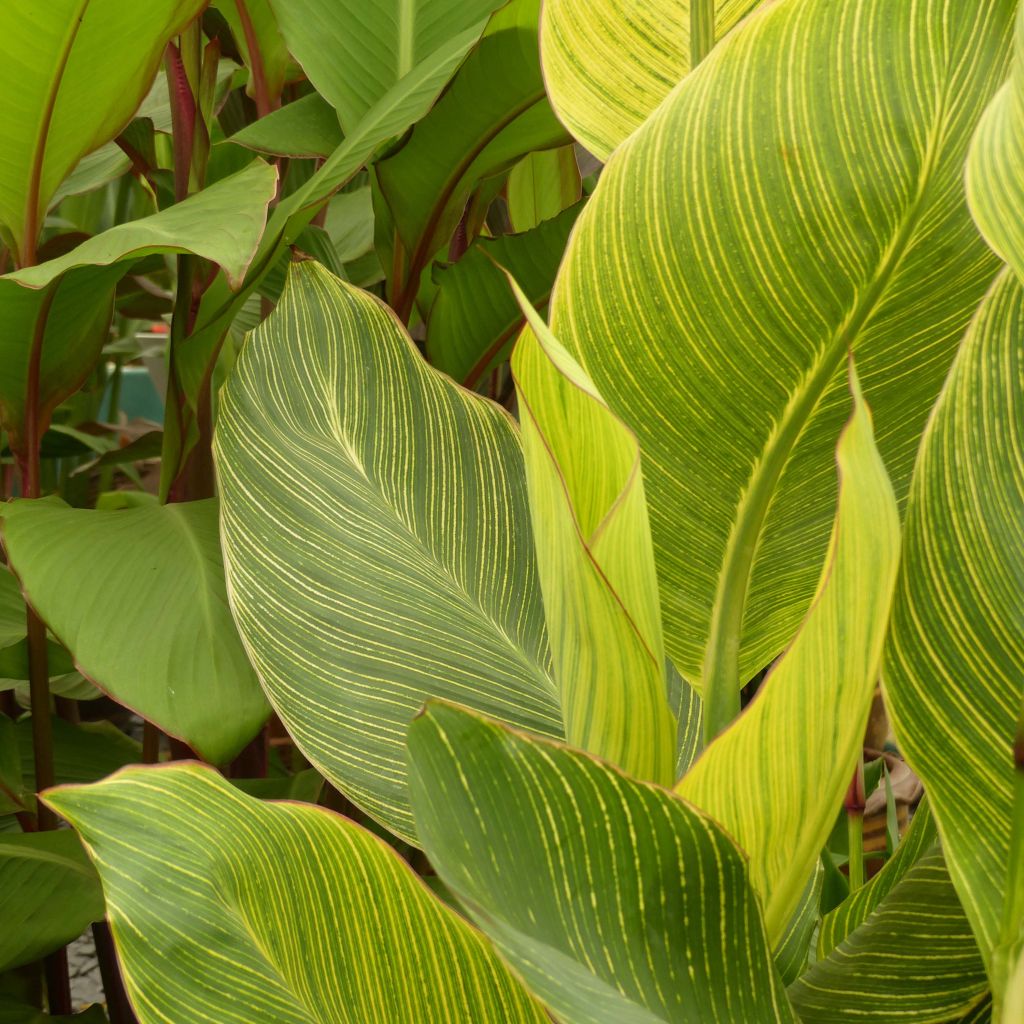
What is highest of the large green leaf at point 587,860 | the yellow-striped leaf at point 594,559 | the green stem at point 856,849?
the yellow-striped leaf at point 594,559

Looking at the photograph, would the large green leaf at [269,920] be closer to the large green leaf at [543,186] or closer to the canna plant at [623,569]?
the canna plant at [623,569]

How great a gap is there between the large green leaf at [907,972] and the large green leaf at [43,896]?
0.56 metres

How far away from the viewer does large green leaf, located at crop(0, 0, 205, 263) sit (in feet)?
1.88

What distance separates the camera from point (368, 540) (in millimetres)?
519

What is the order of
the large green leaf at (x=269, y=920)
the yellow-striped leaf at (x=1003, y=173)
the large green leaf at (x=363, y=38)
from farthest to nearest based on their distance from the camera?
the large green leaf at (x=363, y=38) < the large green leaf at (x=269, y=920) < the yellow-striped leaf at (x=1003, y=173)

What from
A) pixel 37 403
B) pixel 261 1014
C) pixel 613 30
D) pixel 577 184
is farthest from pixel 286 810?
pixel 577 184

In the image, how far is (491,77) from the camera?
700 mm

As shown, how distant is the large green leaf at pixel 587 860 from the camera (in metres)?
0.27

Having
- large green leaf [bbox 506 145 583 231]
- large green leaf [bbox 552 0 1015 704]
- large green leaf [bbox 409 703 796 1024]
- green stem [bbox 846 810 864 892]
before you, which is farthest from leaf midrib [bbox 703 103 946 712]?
large green leaf [bbox 506 145 583 231]

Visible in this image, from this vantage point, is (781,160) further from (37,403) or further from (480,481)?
(37,403)

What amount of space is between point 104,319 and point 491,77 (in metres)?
0.32

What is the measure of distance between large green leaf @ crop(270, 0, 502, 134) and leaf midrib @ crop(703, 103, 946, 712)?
0.47m

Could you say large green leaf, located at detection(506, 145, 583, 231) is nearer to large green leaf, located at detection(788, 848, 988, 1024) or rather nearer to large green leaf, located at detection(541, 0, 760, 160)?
large green leaf, located at detection(541, 0, 760, 160)

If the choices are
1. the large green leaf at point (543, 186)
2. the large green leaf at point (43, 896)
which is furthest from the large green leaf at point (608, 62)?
the large green leaf at point (43, 896)
